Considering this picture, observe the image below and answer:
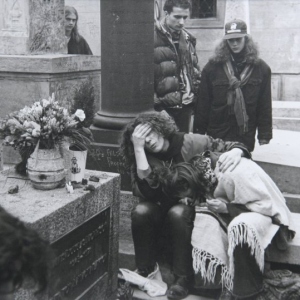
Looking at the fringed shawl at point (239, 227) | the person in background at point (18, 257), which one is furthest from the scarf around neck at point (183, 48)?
the person in background at point (18, 257)

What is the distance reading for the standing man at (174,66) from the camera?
5.70 m

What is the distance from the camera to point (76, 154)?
13.2ft

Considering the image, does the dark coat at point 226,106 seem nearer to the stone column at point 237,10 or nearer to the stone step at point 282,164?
the stone step at point 282,164

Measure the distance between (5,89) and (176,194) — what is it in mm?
2701

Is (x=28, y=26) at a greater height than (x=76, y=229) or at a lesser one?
greater

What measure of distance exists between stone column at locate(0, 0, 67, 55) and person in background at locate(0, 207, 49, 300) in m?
5.29

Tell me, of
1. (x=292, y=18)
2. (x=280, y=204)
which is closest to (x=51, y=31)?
(x=280, y=204)

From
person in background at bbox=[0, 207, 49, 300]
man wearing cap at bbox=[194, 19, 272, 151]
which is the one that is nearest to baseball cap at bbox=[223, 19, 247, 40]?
man wearing cap at bbox=[194, 19, 272, 151]

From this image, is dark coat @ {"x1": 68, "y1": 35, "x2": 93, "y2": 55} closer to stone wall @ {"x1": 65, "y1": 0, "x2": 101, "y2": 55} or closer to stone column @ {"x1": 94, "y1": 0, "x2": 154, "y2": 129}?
stone column @ {"x1": 94, "y1": 0, "x2": 154, "y2": 129}

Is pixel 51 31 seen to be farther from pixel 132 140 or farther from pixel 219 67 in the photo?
pixel 132 140

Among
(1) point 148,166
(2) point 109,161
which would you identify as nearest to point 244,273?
(1) point 148,166

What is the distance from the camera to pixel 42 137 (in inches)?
149

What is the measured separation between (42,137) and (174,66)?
228cm

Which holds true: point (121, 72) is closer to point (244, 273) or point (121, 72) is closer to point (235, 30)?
point (235, 30)
